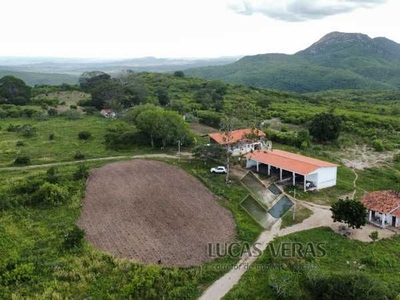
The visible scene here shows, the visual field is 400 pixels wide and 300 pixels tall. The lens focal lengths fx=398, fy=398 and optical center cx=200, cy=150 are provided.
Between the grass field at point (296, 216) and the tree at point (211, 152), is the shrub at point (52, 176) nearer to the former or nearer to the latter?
the tree at point (211, 152)

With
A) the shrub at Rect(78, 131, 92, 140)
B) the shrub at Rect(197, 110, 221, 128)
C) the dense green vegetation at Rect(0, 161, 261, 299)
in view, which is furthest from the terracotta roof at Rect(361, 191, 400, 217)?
the shrub at Rect(78, 131, 92, 140)

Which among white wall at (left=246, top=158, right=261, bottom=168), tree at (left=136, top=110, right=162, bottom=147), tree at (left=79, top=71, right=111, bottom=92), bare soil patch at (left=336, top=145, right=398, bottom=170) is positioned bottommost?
bare soil patch at (left=336, top=145, right=398, bottom=170)

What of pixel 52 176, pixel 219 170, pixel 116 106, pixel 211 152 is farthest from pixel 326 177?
pixel 116 106

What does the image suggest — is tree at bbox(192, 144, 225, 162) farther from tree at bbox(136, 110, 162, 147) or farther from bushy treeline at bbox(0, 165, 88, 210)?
bushy treeline at bbox(0, 165, 88, 210)

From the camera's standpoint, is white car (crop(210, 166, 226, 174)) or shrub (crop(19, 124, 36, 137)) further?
shrub (crop(19, 124, 36, 137))

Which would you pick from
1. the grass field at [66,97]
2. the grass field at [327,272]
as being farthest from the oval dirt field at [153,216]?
the grass field at [66,97]

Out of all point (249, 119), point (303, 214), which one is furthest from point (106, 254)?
point (249, 119)
